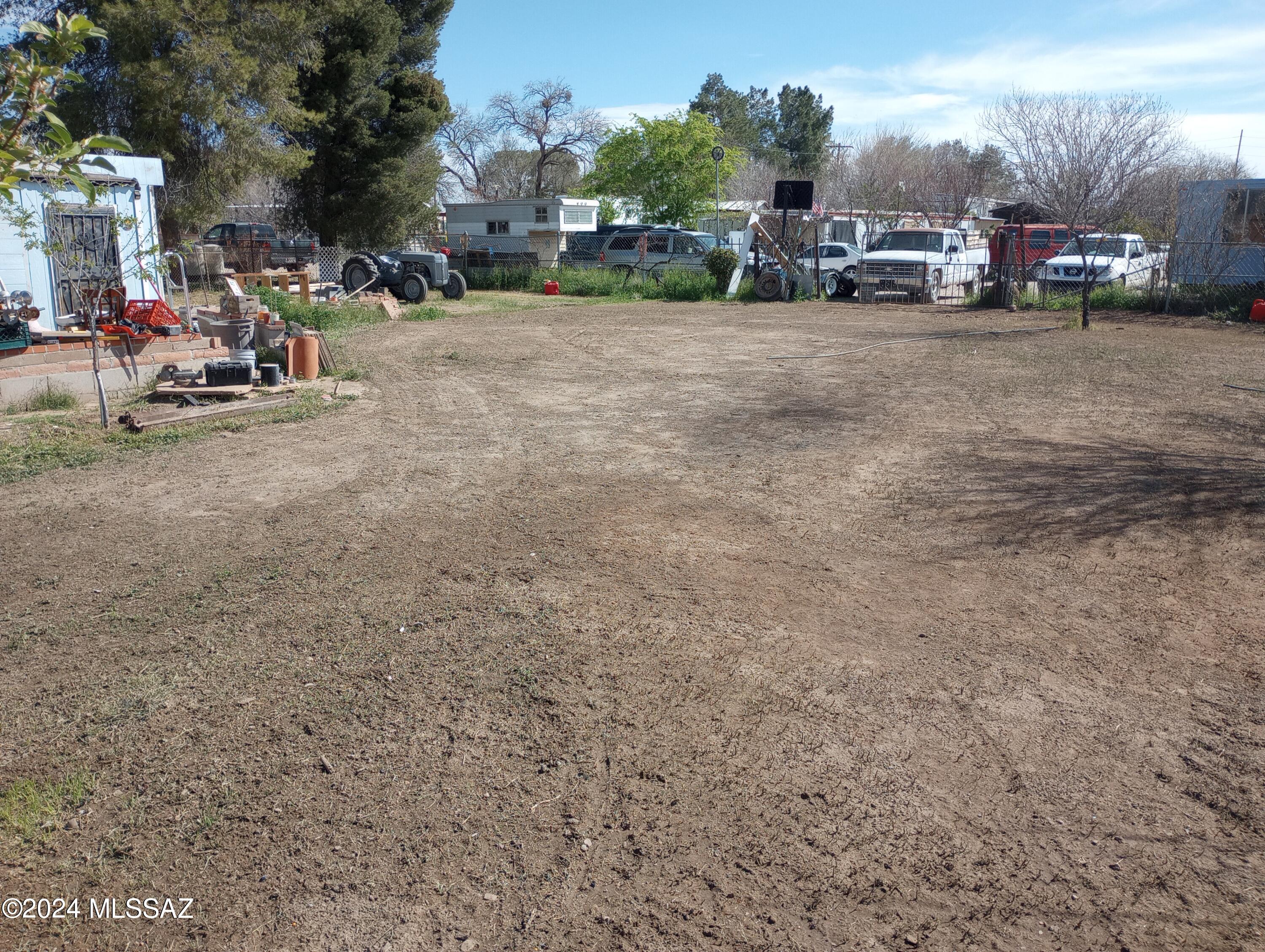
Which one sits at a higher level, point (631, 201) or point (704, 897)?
point (631, 201)

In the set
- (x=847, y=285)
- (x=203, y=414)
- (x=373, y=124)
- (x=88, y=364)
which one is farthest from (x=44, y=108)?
(x=373, y=124)

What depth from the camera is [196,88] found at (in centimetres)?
2198

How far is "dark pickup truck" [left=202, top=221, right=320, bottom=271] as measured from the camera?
27000 mm

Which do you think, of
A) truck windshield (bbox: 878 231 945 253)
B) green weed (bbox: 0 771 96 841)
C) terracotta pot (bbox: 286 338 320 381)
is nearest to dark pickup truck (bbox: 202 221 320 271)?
terracotta pot (bbox: 286 338 320 381)

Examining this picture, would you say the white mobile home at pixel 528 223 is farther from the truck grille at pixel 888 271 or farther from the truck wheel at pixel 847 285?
the truck grille at pixel 888 271

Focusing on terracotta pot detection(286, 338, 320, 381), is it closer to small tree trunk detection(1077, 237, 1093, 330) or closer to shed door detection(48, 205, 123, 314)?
shed door detection(48, 205, 123, 314)

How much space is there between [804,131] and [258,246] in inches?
1990

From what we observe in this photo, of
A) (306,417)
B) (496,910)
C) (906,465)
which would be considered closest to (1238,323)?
(906,465)

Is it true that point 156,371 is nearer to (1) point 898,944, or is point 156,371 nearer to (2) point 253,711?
(2) point 253,711

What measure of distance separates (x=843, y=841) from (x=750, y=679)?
4.07 ft

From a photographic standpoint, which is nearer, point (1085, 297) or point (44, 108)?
point (44, 108)

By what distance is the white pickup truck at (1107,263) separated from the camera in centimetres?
2272

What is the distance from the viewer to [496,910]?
3.05m

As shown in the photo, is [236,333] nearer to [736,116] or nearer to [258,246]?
[258,246]
